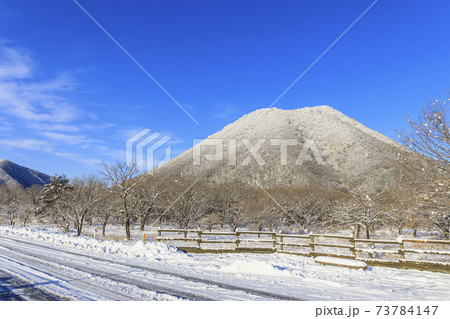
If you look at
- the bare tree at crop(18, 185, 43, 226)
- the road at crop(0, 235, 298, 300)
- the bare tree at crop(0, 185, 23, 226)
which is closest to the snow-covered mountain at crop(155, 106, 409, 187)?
the bare tree at crop(18, 185, 43, 226)

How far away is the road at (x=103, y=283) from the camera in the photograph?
6.50 m

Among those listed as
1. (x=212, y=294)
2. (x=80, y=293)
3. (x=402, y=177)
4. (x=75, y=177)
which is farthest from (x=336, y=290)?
(x=75, y=177)

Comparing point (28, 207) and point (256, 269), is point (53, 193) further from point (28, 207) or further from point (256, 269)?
point (256, 269)

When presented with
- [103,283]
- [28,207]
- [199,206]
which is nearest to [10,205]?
[28,207]

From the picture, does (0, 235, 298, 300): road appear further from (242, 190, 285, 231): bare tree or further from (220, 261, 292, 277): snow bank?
(242, 190, 285, 231): bare tree

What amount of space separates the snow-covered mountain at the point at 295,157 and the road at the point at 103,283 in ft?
253

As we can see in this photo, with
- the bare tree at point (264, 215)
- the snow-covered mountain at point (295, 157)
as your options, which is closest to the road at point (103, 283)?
the bare tree at point (264, 215)

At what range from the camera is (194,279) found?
332 inches

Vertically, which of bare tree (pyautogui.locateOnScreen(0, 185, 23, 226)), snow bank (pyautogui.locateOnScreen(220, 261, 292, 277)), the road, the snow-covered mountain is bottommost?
snow bank (pyautogui.locateOnScreen(220, 261, 292, 277))

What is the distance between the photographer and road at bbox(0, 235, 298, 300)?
6.50 metres

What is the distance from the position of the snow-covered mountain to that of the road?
7715cm

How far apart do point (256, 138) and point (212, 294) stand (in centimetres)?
15478

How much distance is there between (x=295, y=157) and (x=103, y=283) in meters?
128
